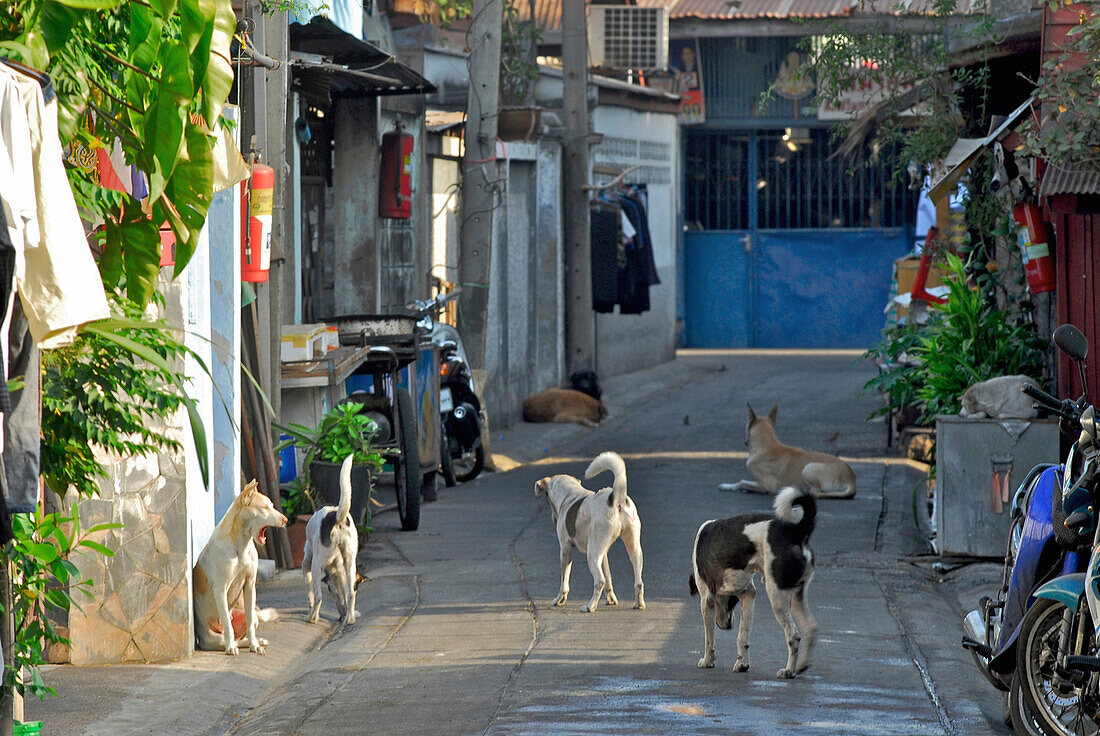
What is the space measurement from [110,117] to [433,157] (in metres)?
11.2

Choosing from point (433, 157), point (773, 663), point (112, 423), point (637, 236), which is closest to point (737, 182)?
point (637, 236)

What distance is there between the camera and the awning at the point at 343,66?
35.2 ft

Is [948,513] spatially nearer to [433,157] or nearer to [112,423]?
[112,423]

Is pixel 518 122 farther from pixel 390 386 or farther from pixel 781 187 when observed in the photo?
pixel 781 187

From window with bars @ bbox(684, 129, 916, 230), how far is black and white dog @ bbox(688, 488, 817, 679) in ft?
68.6

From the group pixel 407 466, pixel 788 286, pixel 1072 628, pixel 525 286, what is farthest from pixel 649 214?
pixel 1072 628

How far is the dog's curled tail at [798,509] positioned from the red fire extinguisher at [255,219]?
3521 millimetres

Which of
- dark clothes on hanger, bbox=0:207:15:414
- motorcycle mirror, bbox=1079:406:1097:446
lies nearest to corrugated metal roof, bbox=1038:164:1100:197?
motorcycle mirror, bbox=1079:406:1097:446

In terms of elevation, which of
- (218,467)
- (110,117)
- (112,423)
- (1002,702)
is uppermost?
(110,117)

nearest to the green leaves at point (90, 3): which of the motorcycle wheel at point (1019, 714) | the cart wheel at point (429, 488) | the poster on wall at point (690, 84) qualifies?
the motorcycle wheel at point (1019, 714)

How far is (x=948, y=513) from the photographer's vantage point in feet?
28.7

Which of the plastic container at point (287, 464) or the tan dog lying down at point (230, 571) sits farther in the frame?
the plastic container at point (287, 464)

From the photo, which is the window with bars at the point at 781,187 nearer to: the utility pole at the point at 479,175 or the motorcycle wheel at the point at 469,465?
the utility pole at the point at 479,175

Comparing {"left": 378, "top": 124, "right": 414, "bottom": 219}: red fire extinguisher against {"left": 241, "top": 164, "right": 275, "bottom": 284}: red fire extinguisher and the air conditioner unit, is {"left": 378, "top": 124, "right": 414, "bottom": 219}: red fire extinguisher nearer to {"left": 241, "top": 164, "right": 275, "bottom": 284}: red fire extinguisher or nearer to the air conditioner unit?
{"left": 241, "top": 164, "right": 275, "bottom": 284}: red fire extinguisher
